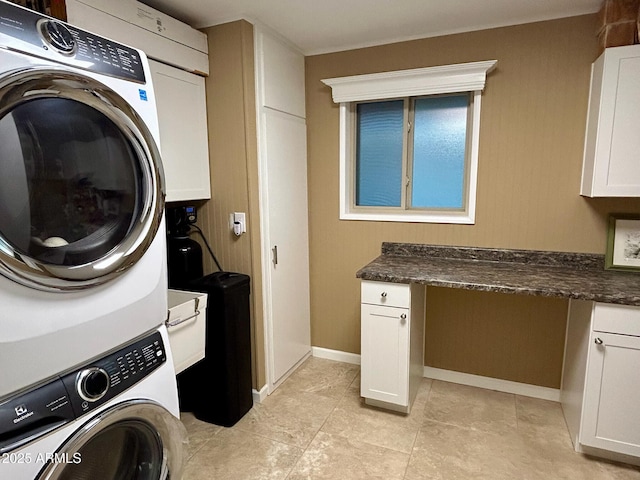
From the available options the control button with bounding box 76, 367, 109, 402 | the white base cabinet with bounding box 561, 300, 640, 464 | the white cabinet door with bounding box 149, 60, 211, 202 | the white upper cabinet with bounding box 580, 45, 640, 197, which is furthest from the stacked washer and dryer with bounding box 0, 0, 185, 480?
the white upper cabinet with bounding box 580, 45, 640, 197

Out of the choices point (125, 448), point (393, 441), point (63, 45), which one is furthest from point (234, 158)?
point (393, 441)

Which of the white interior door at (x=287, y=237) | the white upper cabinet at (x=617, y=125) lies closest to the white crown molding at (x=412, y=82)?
the white interior door at (x=287, y=237)

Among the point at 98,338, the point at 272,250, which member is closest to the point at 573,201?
the point at 272,250

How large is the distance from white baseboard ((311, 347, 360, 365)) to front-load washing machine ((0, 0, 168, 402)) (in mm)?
2019

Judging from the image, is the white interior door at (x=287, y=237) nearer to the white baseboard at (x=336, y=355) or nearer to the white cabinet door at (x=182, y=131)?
the white baseboard at (x=336, y=355)

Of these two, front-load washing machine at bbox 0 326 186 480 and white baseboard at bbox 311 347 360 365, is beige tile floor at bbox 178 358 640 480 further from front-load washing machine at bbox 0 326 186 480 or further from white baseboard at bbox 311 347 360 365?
front-load washing machine at bbox 0 326 186 480

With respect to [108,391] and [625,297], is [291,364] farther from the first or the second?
[625,297]

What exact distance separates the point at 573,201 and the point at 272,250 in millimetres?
1856

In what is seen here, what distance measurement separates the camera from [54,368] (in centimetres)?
101

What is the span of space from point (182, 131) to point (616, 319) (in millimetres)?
2409

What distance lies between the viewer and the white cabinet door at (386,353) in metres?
2.27

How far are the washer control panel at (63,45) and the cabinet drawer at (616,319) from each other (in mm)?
2173

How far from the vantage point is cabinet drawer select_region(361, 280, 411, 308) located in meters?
2.22

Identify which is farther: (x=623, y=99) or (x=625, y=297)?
(x=623, y=99)
